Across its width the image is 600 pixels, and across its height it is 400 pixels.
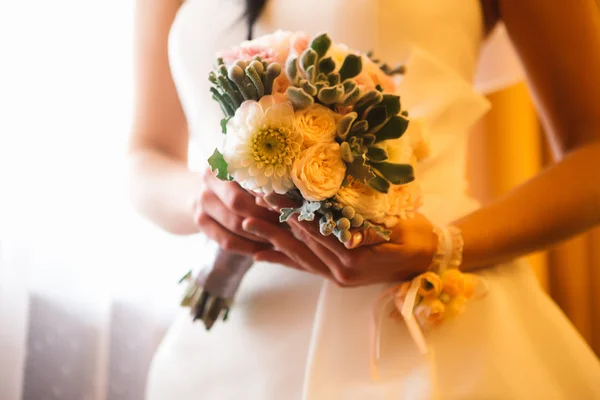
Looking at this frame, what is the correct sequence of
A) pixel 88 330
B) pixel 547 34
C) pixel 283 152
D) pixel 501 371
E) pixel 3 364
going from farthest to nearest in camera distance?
pixel 88 330, pixel 3 364, pixel 547 34, pixel 501 371, pixel 283 152

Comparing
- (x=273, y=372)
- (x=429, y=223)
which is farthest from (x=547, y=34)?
(x=273, y=372)

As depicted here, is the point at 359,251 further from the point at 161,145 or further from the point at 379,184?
the point at 161,145

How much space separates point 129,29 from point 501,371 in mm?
752

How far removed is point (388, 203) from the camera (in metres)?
0.46

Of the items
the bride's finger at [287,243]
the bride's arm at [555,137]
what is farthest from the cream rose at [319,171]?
the bride's arm at [555,137]

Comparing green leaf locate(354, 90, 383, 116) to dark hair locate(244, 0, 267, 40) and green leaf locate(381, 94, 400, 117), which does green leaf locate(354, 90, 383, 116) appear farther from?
dark hair locate(244, 0, 267, 40)

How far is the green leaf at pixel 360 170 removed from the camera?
42 cm

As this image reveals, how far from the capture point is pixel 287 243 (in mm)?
532

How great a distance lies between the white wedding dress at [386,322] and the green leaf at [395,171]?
180 mm

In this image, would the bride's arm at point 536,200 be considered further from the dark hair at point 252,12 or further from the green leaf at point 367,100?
the dark hair at point 252,12

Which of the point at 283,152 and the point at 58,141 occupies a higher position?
the point at 283,152

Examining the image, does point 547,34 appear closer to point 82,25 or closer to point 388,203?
point 388,203

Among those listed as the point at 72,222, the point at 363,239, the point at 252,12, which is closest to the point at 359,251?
the point at 363,239

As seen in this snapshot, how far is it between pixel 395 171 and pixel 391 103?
0.06m
